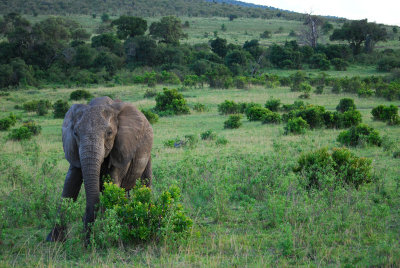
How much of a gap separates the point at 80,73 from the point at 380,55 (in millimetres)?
30837

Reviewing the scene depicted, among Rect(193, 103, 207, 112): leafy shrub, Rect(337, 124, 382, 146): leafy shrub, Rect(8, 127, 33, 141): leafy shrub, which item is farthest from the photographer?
Rect(193, 103, 207, 112): leafy shrub

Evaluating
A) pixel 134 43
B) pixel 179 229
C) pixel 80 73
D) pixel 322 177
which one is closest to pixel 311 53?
pixel 134 43

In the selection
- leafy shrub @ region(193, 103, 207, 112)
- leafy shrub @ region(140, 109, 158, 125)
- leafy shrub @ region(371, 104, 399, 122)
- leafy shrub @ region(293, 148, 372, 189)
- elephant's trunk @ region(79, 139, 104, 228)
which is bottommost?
leafy shrub @ region(193, 103, 207, 112)

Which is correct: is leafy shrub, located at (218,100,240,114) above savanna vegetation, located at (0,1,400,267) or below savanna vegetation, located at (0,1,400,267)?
below

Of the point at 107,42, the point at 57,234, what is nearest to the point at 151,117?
the point at 57,234

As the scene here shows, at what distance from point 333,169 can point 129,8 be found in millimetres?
100026

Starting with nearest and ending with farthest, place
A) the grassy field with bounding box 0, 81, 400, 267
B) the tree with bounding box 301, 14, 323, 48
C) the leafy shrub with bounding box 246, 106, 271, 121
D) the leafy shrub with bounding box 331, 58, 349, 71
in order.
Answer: the grassy field with bounding box 0, 81, 400, 267 < the leafy shrub with bounding box 246, 106, 271, 121 < the leafy shrub with bounding box 331, 58, 349, 71 < the tree with bounding box 301, 14, 323, 48

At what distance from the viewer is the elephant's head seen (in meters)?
5.21

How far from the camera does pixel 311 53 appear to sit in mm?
43969

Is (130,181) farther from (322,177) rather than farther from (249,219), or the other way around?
(322,177)

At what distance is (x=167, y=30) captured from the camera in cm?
5303

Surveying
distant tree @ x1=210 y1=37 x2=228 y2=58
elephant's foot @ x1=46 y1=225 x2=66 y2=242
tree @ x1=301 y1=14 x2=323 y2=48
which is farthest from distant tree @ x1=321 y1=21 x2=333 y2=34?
elephant's foot @ x1=46 y1=225 x2=66 y2=242

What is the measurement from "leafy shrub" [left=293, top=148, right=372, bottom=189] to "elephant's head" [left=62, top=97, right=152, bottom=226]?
10.6ft

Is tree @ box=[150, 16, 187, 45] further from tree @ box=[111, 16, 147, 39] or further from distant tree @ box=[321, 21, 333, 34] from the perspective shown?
distant tree @ box=[321, 21, 333, 34]
